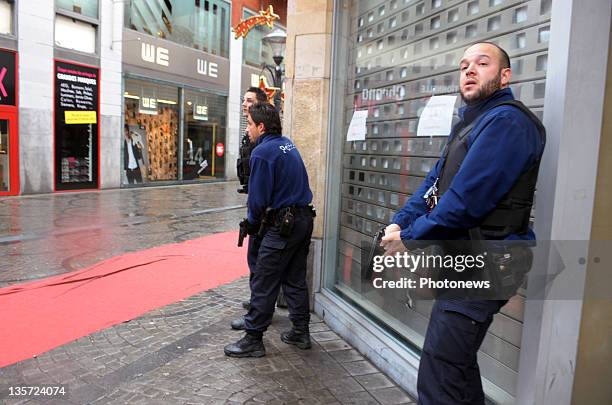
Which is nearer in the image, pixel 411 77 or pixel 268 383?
pixel 268 383

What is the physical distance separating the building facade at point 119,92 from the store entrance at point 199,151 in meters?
0.04

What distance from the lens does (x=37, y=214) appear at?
11.0 m

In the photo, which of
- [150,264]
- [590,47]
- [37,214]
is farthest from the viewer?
[37,214]

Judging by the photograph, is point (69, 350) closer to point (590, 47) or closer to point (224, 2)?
point (590, 47)

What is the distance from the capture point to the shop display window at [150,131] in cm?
1780

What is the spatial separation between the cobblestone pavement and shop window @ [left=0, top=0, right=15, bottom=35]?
1250 centimetres

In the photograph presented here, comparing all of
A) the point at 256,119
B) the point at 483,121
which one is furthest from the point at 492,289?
the point at 256,119

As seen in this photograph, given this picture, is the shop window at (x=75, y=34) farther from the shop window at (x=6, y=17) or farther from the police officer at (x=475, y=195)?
the police officer at (x=475, y=195)

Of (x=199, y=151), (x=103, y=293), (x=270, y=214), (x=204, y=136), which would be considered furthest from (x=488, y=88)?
(x=204, y=136)

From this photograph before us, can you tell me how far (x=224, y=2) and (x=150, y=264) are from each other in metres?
17.9

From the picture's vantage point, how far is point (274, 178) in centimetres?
375

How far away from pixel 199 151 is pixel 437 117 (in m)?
18.9

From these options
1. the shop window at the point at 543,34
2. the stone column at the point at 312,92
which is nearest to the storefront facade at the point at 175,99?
the stone column at the point at 312,92

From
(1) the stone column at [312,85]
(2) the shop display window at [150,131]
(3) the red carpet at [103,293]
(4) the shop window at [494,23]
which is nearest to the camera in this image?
(4) the shop window at [494,23]
